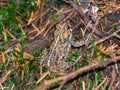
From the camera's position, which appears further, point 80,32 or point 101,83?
point 80,32

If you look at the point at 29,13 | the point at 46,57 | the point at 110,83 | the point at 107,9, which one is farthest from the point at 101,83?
the point at 29,13

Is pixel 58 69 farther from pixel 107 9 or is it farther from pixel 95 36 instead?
pixel 107 9

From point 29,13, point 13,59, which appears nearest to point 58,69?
point 13,59

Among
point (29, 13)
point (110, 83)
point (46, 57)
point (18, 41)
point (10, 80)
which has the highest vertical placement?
point (29, 13)

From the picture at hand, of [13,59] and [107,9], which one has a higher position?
[107,9]

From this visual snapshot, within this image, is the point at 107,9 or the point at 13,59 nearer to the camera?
the point at 13,59

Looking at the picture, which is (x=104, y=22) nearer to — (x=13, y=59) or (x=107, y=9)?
(x=107, y=9)
